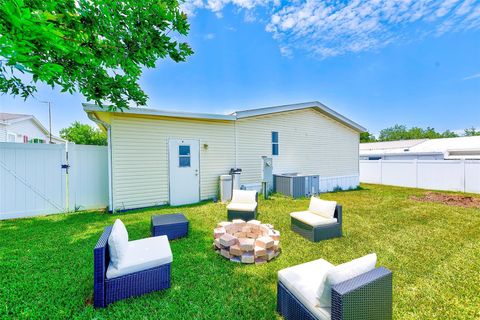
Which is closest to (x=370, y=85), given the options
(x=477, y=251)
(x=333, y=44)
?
(x=333, y=44)

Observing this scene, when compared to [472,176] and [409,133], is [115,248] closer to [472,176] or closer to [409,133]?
[472,176]

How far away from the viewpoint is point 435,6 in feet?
17.8

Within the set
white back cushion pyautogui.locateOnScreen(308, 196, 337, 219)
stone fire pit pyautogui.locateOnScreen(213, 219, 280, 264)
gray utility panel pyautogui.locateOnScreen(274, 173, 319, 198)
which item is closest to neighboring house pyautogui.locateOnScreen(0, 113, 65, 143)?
stone fire pit pyautogui.locateOnScreen(213, 219, 280, 264)

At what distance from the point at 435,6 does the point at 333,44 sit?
9.66 ft

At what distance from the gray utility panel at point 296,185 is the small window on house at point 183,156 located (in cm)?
405

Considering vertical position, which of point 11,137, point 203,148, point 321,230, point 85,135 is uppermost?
point 85,135

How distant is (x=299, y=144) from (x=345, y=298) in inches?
351

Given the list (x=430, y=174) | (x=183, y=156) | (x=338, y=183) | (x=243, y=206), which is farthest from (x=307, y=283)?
(x=430, y=174)

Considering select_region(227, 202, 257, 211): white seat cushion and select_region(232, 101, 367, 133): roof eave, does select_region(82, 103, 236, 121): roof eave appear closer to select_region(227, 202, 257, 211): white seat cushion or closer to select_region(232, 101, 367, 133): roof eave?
select_region(232, 101, 367, 133): roof eave

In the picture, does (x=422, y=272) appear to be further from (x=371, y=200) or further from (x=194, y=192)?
(x=194, y=192)

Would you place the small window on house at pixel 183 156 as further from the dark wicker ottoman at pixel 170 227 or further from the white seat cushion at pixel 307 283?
the white seat cushion at pixel 307 283

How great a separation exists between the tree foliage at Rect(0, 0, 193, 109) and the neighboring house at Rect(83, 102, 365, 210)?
1.33m

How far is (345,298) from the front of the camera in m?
1.42

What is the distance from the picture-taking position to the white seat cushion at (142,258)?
87.3 inches
